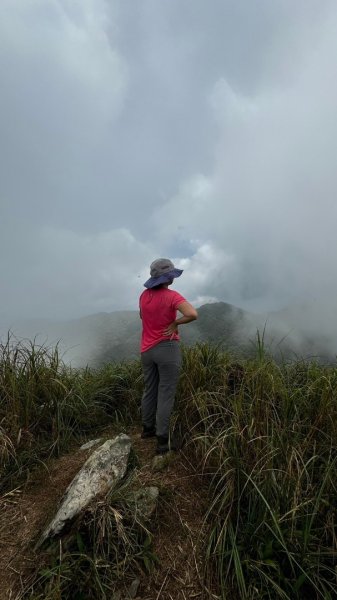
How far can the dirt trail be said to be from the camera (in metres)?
2.68

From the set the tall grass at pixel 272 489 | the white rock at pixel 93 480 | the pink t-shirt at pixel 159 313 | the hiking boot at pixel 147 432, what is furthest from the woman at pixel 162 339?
the white rock at pixel 93 480

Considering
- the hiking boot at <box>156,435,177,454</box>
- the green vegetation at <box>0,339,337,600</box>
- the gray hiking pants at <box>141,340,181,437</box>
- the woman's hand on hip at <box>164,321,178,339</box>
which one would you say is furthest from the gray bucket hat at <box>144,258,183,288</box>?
the hiking boot at <box>156,435,177,454</box>

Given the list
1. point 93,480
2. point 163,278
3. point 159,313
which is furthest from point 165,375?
point 93,480

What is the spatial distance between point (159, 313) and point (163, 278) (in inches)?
17.6

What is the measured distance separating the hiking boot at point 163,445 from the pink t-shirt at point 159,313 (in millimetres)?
1100

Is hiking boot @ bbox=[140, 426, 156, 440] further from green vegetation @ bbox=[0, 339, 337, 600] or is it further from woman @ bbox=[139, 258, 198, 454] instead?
green vegetation @ bbox=[0, 339, 337, 600]

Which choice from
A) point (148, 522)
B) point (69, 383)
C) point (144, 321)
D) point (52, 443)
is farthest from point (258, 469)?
point (69, 383)

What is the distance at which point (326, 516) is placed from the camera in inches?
113

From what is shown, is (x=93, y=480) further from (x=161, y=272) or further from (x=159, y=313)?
(x=161, y=272)

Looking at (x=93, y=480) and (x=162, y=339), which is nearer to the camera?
(x=93, y=480)

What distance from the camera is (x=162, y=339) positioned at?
13.4 ft

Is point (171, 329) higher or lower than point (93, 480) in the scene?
higher

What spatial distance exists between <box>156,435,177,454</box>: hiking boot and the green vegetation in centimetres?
22

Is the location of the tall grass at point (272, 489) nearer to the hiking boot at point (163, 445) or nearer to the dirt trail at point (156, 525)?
the dirt trail at point (156, 525)
